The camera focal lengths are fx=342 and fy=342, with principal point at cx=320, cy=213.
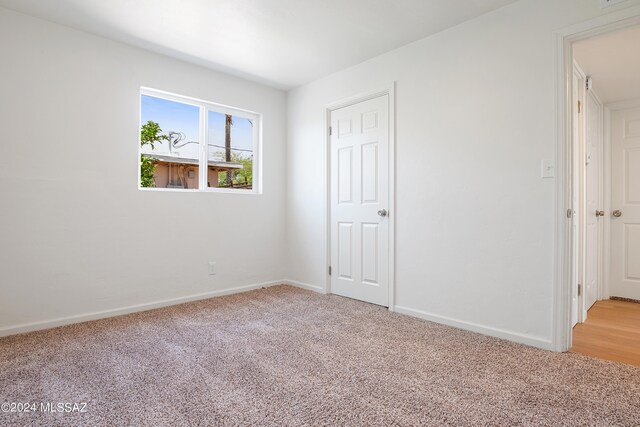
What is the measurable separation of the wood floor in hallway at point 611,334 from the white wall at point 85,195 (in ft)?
10.7

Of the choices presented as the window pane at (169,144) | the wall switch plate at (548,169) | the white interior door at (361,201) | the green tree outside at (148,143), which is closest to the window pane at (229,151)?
the window pane at (169,144)

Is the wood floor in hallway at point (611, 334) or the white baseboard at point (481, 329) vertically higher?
the white baseboard at point (481, 329)

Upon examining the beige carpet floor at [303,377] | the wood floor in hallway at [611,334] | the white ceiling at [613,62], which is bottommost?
the wood floor in hallway at [611,334]

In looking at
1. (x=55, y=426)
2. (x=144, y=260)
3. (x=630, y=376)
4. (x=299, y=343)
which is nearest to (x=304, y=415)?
(x=299, y=343)

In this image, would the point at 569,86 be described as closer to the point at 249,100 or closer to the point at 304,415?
the point at 304,415

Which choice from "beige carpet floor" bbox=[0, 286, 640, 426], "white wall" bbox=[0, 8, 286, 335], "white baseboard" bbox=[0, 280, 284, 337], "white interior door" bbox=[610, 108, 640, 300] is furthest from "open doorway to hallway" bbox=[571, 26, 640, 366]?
"white wall" bbox=[0, 8, 286, 335]

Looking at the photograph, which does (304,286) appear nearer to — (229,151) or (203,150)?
(229,151)

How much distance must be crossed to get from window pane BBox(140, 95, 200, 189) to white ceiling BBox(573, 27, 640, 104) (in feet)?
11.2

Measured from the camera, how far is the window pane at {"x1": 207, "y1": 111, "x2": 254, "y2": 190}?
3795mm

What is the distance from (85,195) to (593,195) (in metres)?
4.86

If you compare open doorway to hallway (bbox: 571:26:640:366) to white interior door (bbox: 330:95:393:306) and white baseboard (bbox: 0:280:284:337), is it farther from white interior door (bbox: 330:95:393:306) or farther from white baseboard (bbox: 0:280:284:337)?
white baseboard (bbox: 0:280:284:337)

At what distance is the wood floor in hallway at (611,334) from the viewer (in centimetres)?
225

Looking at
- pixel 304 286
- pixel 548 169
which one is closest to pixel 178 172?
pixel 304 286

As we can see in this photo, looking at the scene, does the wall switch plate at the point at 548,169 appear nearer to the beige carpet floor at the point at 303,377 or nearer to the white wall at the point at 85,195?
the beige carpet floor at the point at 303,377
